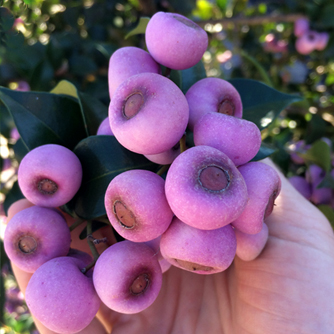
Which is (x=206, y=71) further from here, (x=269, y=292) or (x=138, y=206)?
(x=138, y=206)

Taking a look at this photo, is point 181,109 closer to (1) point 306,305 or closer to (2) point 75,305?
(2) point 75,305

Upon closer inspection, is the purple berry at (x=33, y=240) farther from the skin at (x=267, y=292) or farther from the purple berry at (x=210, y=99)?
the purple berry at (x=210, y=99)

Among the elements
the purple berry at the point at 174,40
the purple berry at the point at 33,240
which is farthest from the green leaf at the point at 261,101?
the purple berry at the point at 33,240

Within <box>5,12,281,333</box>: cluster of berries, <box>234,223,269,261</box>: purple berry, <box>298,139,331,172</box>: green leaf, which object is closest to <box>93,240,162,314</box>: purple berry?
<box>5,12,281,333</box>: cluster of berries

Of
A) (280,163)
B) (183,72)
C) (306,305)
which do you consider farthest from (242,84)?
(306,305)

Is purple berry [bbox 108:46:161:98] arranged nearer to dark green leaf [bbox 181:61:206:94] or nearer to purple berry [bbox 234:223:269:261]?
dark green leaf [bbox 181:61:206:94]
